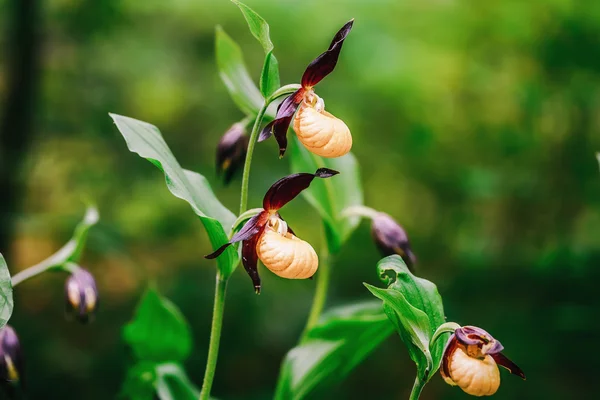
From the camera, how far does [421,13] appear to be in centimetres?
245

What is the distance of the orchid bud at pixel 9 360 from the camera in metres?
0.78

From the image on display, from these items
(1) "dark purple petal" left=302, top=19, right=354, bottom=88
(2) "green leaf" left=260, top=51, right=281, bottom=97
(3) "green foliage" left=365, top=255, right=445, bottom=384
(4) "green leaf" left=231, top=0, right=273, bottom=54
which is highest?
(4) "green leaf" left=231, top=0, right=273, bottom=54

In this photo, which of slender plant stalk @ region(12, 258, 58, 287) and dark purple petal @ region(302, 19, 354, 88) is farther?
slender plant stalk @ region(12, 258, 58, 287)

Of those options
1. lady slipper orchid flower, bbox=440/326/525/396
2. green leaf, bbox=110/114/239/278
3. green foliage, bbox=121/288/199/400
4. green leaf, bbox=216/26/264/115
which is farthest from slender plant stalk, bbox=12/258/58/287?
lady slipper orchid flower, bbox=440/326/525/396

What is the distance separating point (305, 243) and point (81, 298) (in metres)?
0.39

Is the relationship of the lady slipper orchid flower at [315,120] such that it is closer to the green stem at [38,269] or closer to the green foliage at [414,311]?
the green foliage at [414,311]

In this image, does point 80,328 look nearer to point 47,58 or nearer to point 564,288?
point 47,58

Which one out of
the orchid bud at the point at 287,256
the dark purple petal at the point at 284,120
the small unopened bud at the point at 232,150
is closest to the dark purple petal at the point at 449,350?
the orchid bud at the point at 287,256

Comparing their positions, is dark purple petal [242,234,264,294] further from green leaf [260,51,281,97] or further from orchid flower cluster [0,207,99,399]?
orchid flower cluster [0,207,99,399]

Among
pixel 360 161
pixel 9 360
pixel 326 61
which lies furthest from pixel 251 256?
pixel 360 161

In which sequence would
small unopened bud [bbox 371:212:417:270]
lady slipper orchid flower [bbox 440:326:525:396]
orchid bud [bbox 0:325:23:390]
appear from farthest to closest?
1. small unopened bud [bbox 371:212:417:270]
2. orchid bud [bbox 0:325:23:390]
3. lady slipper orchid flower [bbox 440:326:525:396]

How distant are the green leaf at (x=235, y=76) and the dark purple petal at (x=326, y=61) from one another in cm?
27

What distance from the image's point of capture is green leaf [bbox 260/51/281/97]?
27.6 inches

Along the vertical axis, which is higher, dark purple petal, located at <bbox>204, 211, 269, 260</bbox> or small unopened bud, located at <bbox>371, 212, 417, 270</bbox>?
dark purple petal, located at <bbox>204, 211, 269, 260</bbox>
